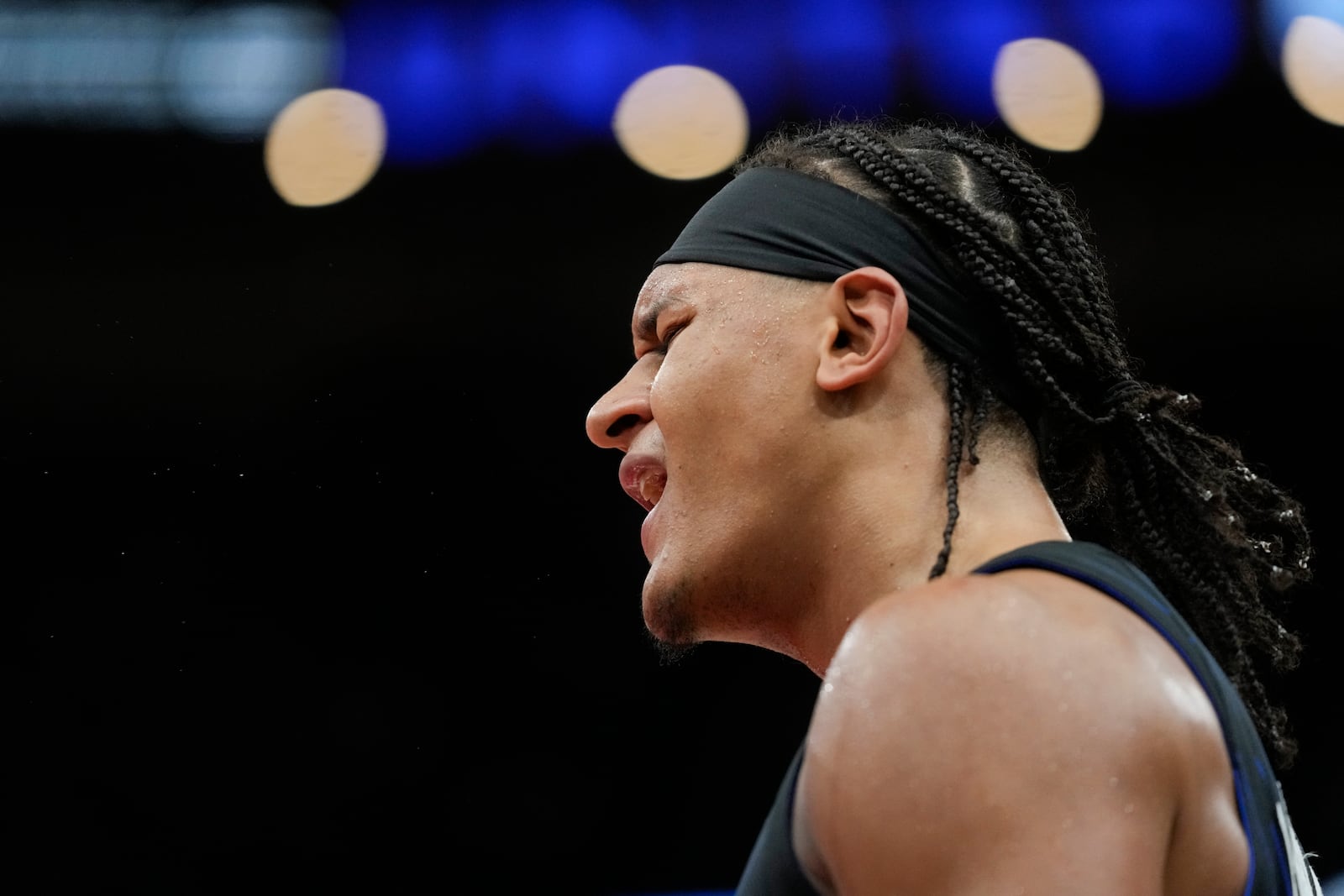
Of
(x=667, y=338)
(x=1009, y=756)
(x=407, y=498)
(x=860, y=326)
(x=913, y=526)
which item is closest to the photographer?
(x=1009, y=756)

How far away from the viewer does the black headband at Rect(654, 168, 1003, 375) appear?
54.6 inches

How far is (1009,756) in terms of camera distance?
2.79 feet

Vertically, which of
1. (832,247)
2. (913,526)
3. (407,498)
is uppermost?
(832,247)

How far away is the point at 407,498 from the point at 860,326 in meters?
1.65

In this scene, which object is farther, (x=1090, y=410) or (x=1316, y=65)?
(x=1316, y=65)

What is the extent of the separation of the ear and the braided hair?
0.07 m

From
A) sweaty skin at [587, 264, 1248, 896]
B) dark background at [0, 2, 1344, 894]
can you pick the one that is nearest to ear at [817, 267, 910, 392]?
sweaty skin at [587, 264, 1248, 896]

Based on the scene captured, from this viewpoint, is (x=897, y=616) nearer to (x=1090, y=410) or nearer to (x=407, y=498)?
(x=1090, y=410)

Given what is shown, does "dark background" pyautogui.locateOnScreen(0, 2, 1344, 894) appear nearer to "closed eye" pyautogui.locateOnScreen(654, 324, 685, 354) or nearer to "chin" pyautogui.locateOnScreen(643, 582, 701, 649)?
"closed eye" pyautogui.locateOnScreen(654, 324, 685, 354)

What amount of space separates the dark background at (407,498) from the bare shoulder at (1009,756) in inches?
79.7

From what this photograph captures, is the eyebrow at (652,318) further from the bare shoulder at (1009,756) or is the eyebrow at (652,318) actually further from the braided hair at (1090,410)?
the bare shoulder at (1009,756)

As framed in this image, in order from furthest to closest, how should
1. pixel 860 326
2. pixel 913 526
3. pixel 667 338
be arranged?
pixel 667 338 → pixel 860 326 → pixel 913 526

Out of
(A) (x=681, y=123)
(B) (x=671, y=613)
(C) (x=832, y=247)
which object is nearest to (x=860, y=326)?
(C) (x=832, y=247)

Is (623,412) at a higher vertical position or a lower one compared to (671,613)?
higher
